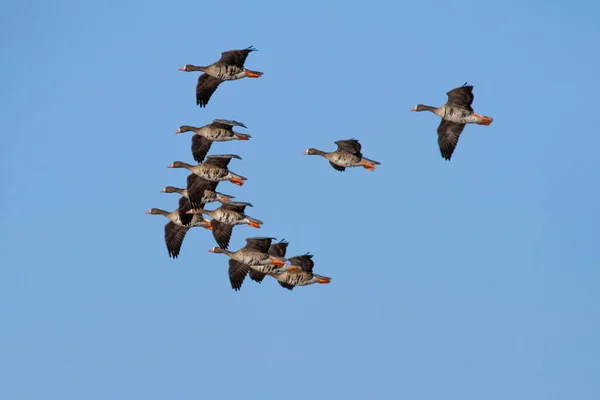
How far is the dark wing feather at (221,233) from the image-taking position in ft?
273

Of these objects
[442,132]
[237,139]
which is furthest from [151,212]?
[442,132]

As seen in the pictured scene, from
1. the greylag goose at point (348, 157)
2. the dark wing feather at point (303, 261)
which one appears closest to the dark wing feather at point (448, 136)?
the greylag goose at point (348, 157)

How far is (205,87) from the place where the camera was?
8256 cm

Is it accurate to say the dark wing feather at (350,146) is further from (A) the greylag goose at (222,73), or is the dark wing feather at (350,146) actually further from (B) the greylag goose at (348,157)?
(A) the greylag goose at (222,73)

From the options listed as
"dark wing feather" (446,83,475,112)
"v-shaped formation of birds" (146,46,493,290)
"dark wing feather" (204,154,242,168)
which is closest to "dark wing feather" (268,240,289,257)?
"v-shaped formation of birds" (146,46,493,290)

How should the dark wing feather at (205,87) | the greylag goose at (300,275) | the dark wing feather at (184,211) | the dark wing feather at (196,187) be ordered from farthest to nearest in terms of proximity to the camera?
the dark wing feather at (184,211)
the dark wing feather at (196,187)
the dark wing feather at (205,87)
the greylag goose at (300,275)

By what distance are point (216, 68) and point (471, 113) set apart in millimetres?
10037

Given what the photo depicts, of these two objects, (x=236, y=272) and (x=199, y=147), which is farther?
(x=199, y=147)

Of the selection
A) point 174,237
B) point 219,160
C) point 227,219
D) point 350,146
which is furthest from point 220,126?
point 174,237

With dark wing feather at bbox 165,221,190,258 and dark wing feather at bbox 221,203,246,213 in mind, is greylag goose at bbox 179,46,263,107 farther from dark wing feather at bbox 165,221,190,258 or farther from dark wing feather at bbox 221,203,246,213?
dark wing feather at bbox 165,221,190,258

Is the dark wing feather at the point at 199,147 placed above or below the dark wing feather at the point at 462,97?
below

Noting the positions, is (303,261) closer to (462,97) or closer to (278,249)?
(278,249)

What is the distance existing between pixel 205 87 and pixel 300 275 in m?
8.26

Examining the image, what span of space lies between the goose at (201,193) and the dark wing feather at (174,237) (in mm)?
3470
